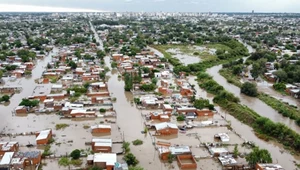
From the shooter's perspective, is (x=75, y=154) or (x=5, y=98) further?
(x=5, y=98)

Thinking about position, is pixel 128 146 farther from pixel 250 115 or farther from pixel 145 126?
pixel 250 115

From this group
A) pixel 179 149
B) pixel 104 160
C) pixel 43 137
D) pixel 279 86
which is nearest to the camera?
pixel 104 160

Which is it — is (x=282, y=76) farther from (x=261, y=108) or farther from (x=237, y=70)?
(x=261, y=108)

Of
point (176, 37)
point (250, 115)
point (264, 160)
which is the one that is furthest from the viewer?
point (176, 37)

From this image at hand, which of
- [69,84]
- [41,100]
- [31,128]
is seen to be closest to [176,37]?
[69,84]

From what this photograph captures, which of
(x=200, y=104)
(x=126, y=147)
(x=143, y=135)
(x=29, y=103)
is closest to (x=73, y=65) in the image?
(x=29, y=103)

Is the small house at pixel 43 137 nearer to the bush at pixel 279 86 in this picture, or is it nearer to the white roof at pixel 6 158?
the white roof at pixel 6 158

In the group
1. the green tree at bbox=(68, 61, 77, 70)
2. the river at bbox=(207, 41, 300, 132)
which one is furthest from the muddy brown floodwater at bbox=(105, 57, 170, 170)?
the river at bbox=(207, 41, 300, 132)

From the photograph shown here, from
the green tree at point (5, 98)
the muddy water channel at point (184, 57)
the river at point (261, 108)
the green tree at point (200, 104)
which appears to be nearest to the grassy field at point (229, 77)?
the river at point (261, 108)

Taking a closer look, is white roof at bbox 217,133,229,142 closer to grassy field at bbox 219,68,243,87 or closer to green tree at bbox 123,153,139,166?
green tree at bbox 123,153,139,166
